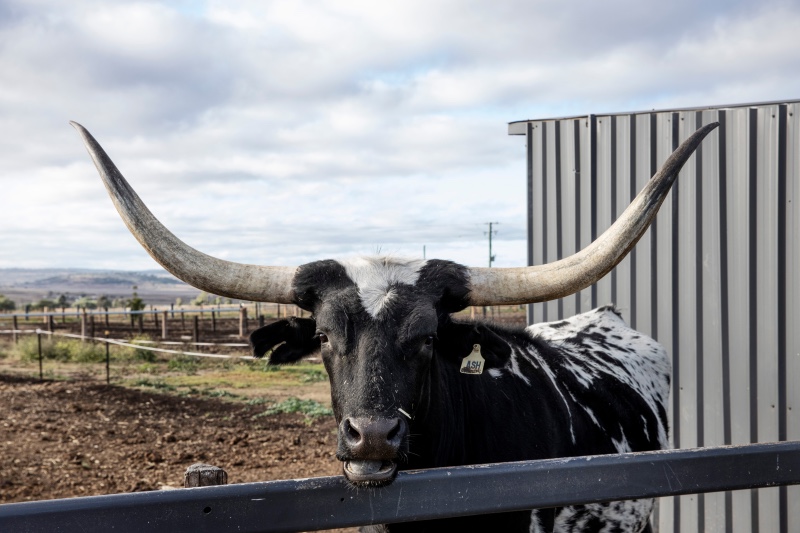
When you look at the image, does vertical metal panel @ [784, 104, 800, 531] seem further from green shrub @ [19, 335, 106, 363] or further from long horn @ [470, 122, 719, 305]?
green shrub @ [19, 335, 106, 363]

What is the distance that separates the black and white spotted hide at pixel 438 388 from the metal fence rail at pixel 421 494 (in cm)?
13

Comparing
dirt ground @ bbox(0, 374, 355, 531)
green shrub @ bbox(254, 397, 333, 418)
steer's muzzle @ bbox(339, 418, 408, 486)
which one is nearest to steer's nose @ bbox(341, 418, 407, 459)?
steer's muzzle @ bbox(339, 418, 408, 486)

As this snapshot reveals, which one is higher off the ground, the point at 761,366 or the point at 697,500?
the point at 761,366

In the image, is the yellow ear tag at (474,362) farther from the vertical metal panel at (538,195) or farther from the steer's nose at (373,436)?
the vertical metal panel at (538,195)

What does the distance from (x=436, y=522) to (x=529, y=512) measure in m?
0.53

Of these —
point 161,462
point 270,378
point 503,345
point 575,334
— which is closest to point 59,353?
point 270,378

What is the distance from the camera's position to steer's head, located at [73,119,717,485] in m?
2.68

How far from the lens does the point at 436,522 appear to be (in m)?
3.23

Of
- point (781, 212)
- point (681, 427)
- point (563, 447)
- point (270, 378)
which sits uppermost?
point (781, 212)

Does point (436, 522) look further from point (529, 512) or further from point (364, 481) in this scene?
point (364, 481)

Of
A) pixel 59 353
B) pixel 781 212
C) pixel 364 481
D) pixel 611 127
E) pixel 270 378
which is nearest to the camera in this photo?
pixel 364 481

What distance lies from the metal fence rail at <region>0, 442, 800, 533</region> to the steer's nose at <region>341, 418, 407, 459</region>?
12.5 inches

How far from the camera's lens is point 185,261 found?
3070 mm

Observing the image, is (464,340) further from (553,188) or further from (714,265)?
(553,188)
